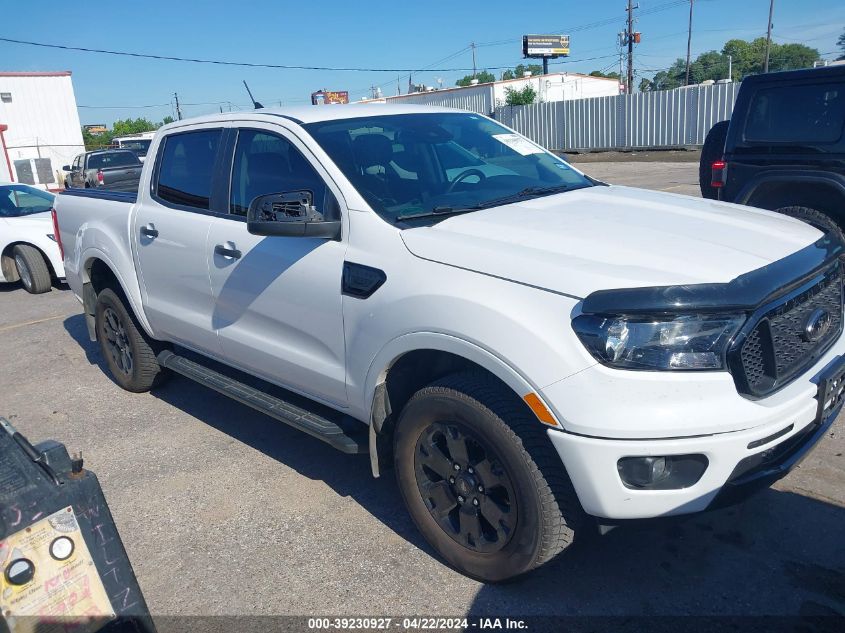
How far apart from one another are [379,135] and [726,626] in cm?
269

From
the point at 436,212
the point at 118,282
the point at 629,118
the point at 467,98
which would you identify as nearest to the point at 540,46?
the point at 467,98

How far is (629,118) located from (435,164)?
2991 cm

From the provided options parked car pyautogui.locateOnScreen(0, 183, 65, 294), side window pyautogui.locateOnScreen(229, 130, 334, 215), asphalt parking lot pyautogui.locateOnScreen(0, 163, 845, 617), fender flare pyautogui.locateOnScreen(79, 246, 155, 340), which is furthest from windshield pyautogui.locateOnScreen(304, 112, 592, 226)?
parked car pyautogui.locateOnScreen(0, 183, 65, 294)

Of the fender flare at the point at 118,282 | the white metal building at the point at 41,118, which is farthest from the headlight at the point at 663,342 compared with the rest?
the white metal building at the point at 41,118

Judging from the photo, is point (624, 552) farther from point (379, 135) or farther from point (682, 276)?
point (379, 135)

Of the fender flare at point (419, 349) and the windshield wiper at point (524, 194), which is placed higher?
the windshield wiper at point (524, 194)

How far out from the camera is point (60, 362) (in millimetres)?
6680

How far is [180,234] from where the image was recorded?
432 cm

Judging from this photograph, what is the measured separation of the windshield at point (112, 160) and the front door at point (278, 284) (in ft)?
69.3

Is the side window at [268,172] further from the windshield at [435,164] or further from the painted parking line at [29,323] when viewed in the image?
the painted parking line at [29,323]

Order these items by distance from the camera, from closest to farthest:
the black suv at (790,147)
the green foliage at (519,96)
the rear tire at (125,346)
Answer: the rear tire at (125,346) < the black suv at (790,147) < the green foliage at (519,96)

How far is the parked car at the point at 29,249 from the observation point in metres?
9.71

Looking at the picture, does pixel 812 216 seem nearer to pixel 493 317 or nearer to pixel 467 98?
pixel 493 317

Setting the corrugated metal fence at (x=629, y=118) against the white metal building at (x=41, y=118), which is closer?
the corrugated metal fence at (x=629, y=118)
